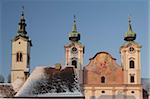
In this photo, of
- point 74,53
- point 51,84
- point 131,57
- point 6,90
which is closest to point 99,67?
point 74,53

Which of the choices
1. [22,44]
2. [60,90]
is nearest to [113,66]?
[22,44]

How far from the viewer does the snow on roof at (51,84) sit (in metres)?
21.5

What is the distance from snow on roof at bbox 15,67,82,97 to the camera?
70.6 ft

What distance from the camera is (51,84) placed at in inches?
867

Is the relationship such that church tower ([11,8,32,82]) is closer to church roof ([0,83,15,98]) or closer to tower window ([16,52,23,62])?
tower window ([16,52,23,62])

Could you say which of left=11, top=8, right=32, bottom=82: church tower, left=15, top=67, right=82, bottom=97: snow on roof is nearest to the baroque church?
left=11, top=8, right=32, bottom=82: church tower

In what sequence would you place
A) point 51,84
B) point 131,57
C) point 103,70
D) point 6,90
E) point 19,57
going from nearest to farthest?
point 51,84 → point 6,90 → point 103,70 → point 131,57 → point 19,57

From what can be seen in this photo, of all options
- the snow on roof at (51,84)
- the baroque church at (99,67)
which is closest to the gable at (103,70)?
the baroque church at (99,67)

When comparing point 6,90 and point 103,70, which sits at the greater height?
point 103,70

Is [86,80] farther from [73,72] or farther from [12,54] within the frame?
[73,72]

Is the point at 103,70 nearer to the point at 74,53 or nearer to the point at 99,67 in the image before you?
the point at 99,67

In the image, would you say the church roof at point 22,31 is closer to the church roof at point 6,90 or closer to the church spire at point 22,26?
the church spire at point 22,26

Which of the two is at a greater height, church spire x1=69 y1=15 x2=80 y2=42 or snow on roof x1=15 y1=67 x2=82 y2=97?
church spire x1=69 y1=15 x2=80 y2=42

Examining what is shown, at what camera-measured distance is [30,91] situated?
21719 millimetres
